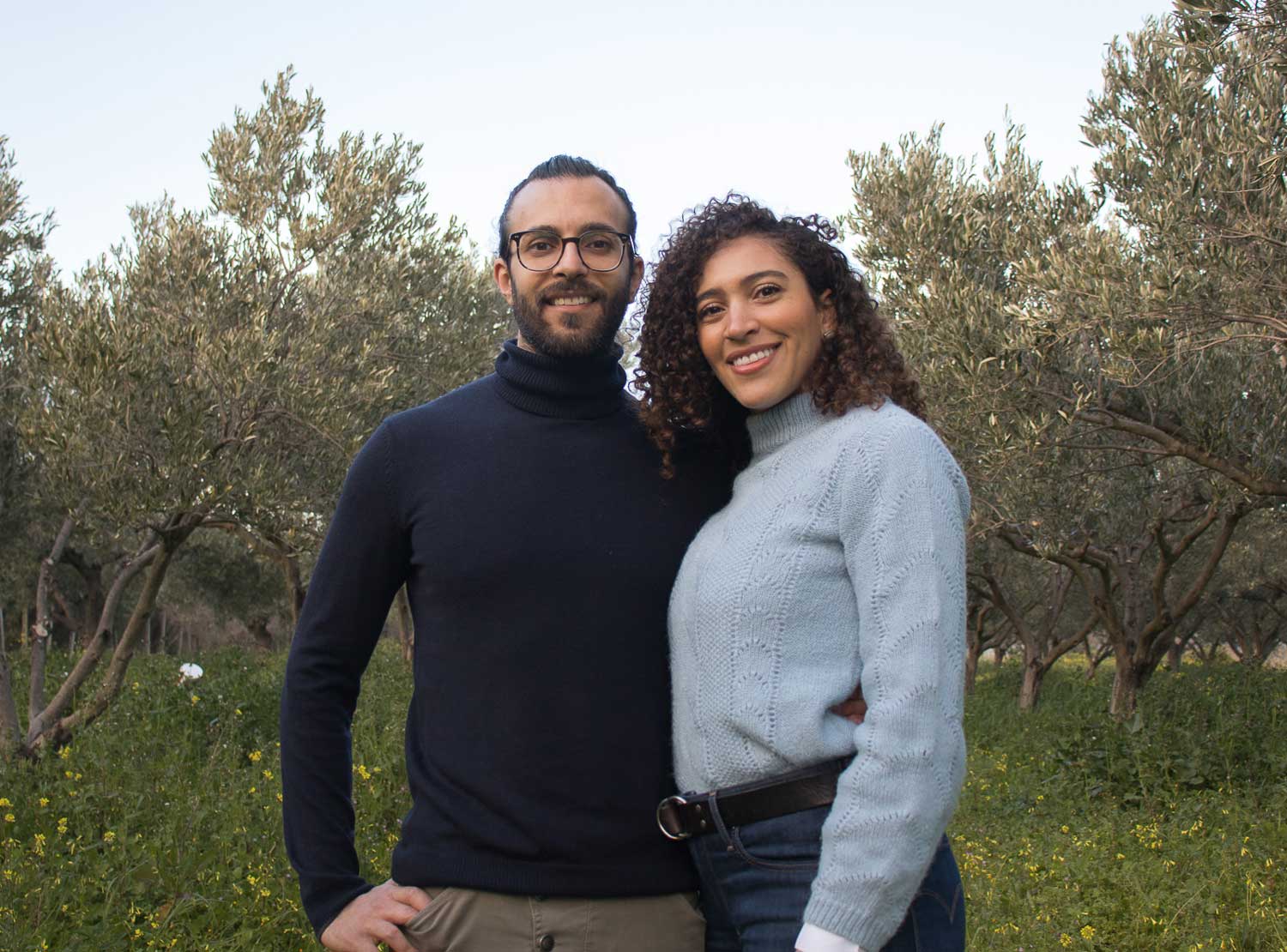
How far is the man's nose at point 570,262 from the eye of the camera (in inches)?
111

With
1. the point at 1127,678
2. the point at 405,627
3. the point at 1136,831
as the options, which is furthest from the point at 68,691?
the point at 1127,678

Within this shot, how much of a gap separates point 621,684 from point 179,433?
7600 mm

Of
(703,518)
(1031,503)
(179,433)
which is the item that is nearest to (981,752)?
(1031,503)

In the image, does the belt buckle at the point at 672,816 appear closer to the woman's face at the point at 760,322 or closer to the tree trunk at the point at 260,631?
the woman's face at the point at 760,322

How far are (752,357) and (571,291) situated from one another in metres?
0.54

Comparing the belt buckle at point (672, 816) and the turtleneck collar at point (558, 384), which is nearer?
the belt buckle at point (672, 816)

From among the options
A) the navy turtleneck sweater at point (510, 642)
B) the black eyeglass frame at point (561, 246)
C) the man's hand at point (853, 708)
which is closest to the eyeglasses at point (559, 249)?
the black eyeglass frame at point (561, 246)

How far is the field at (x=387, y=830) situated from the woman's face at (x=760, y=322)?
4.30 metres

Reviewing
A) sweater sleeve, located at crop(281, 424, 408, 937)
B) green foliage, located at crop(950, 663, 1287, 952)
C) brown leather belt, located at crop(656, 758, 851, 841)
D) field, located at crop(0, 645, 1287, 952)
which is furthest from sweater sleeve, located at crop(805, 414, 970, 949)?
green foliage, located at crop(950, 663, 1287, 952)

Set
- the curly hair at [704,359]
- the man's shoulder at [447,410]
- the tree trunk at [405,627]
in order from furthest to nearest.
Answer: the tree trunk at [405,627] → the man's shoulder at [447,410] → the curly hair at [704,359]

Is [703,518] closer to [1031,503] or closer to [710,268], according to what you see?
[710,268]

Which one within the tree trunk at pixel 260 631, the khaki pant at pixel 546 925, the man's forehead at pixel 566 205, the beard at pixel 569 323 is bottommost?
the tree trunk at pixel 260 631

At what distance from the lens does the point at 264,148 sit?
1205 centimetres

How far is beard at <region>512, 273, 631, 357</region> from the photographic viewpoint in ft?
9.27
